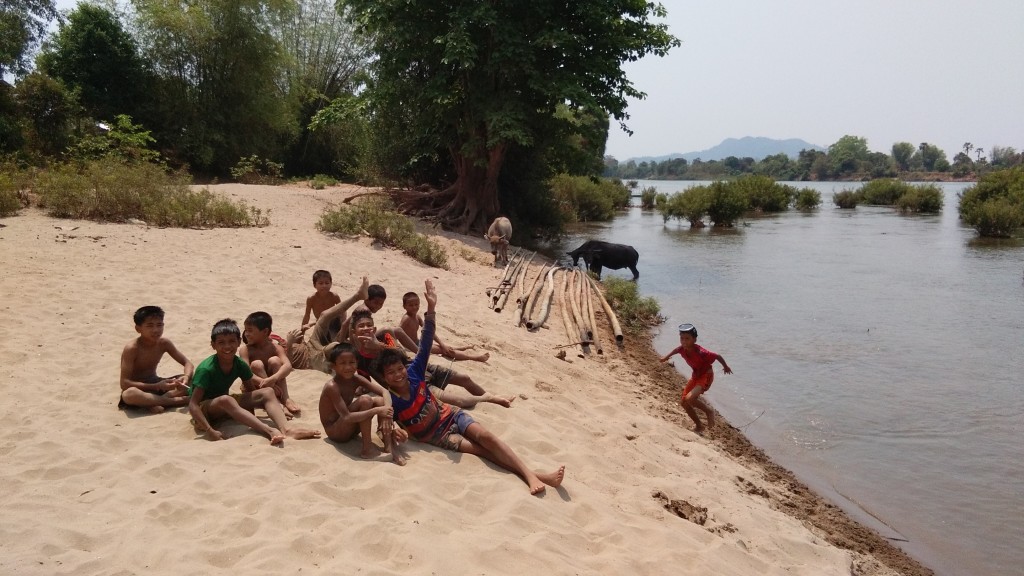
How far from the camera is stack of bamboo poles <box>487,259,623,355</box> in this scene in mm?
9633

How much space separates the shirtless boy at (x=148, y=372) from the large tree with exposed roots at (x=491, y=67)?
11.6 metres

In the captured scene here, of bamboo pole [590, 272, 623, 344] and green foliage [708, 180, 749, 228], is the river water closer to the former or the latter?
bamboo pole [590, 272, 623, 344]

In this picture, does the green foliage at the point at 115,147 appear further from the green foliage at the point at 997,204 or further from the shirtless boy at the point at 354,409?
the green foliage at the point at 997,204

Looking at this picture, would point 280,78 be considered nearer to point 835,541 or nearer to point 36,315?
point 36,315

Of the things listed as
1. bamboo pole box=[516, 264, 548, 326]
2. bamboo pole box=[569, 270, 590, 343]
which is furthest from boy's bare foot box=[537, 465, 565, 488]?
bamboo pole box=[516, 264, 548, 326]

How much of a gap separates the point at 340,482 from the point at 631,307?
341 inches

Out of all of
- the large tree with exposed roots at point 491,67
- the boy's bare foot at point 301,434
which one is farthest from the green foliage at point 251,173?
the boy's bare foot at point 301,434

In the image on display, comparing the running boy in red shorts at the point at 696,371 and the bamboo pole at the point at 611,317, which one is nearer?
the running boy in red shorts at the point at 696,371

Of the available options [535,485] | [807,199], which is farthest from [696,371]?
[807,199]

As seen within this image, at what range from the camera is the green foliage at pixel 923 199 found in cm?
4056

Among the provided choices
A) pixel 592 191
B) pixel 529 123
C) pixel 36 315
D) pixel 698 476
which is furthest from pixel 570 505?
pixel 592 191

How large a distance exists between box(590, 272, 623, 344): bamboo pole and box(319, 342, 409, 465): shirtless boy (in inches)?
217

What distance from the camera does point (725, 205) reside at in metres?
30.9

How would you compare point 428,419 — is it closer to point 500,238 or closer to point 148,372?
point 148,372
